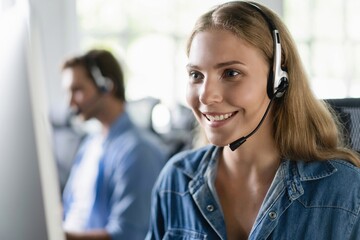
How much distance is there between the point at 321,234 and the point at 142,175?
112 centimetres

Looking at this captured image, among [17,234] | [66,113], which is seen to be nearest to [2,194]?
[17,234]

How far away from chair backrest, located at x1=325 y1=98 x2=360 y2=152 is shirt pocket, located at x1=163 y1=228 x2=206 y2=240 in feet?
1.20

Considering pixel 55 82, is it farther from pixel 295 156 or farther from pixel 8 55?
pixel 8 55

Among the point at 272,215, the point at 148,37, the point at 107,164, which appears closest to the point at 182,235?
the point at 272,215

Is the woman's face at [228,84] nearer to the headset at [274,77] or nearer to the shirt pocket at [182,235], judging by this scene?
the headset at [274,77]

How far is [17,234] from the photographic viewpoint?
24.4 inches

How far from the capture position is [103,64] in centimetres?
262

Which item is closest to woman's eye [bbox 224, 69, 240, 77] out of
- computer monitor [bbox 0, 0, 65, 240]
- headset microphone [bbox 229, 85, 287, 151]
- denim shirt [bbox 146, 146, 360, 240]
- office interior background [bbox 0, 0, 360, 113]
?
headset microphone [bbox 229, 85, 287, 151]

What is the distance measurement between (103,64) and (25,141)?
81.4 inches

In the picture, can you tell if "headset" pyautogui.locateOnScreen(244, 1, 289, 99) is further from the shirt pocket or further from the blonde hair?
the shirt pocket

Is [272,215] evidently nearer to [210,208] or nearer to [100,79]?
[210,208]

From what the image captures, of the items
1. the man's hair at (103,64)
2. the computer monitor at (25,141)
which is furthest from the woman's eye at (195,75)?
the man's hair at (103,64)

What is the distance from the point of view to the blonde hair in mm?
1258

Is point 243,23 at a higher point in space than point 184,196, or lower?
higher
